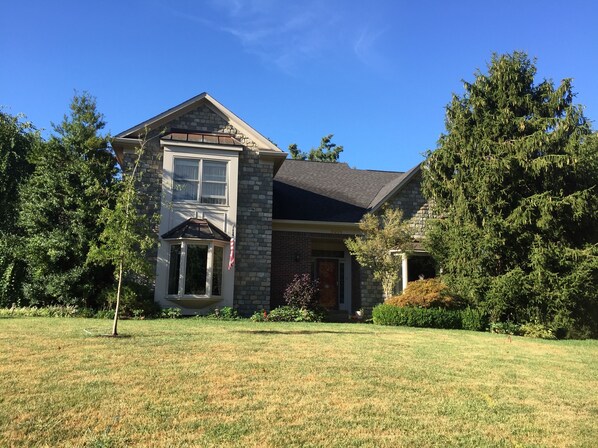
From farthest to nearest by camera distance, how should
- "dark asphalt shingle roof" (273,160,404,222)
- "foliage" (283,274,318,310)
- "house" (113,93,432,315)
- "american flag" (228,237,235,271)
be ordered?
"dark asphalt shingle roof" (273,160,404,222) → "american flag" (228,237,235,271) → "house" (113,93,432,315) → "foliage" (283,274,318,310)

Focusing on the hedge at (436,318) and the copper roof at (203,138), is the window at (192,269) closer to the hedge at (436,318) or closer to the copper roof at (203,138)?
the copper roof at (203,138)

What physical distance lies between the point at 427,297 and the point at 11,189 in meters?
18.7

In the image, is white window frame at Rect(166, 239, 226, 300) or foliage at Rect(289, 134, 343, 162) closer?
white window frame at Rect(166, 239, 226, 300)

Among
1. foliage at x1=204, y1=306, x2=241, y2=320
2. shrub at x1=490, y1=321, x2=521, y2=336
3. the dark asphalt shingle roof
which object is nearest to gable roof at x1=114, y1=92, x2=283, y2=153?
the dark asphalt shingle roof

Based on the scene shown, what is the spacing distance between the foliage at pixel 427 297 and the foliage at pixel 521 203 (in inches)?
16.6

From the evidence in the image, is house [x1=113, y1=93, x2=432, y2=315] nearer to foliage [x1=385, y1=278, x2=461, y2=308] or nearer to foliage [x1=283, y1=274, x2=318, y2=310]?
foliage [x1=283, y1=274, x2=318, y2=310]

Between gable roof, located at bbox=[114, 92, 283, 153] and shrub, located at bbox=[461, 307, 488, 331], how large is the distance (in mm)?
8503

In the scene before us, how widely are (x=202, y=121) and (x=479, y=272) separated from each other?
435 inches

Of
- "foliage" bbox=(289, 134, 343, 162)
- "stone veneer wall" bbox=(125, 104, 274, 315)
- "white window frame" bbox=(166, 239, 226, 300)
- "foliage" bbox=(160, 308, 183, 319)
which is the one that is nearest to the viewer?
"foliage" bbox=(160, 308, 183, 319)

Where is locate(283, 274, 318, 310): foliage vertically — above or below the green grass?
above

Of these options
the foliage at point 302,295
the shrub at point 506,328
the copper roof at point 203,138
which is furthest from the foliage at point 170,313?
the shrub at point 506,328

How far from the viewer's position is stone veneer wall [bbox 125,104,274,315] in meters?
16.8

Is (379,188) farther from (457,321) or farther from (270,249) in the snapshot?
(457,321)

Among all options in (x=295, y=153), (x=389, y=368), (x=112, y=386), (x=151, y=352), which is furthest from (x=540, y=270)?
(x=295, y=153)
